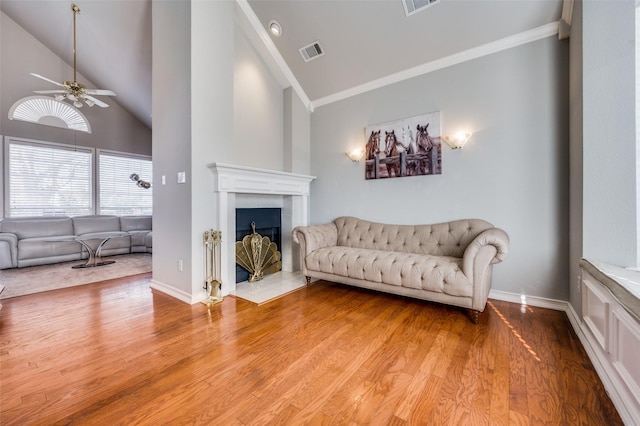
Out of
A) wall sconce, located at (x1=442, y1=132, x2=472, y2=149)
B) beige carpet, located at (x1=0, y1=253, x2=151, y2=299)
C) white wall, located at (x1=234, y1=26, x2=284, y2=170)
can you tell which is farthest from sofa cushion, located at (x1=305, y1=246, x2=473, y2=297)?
beige carpet, located at (x1=0, y1=253, x2=151, y2=299)

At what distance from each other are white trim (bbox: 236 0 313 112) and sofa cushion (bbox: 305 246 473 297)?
251cm

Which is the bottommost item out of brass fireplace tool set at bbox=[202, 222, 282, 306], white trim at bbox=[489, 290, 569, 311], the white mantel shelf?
white trim at bbox=[489, 290, 569, 311]

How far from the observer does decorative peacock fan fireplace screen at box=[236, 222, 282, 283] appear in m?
3.21

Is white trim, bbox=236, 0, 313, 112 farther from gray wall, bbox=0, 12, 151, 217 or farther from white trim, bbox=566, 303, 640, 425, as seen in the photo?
gray wall, bbox=0, 12, 151, 217

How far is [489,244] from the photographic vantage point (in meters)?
2.07

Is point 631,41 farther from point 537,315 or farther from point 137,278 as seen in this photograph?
point 137,278

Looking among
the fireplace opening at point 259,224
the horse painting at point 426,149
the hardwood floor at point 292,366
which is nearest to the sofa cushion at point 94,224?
the hardwood floor at point 292,366

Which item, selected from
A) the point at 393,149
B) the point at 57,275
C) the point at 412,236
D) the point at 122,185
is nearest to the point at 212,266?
the point at 412,236

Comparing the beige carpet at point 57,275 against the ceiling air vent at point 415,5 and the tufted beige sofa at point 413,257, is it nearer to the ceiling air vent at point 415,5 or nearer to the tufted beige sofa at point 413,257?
the tufted beige sofa at point 413,257

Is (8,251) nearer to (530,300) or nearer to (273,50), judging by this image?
(273,50)

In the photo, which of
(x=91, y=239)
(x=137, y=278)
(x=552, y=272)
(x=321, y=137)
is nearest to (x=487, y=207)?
(x=552, y=272)

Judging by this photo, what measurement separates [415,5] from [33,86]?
22.0 ft

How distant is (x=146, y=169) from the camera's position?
21.2 ft

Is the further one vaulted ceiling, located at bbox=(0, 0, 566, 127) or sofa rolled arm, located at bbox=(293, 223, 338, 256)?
sofa rolled arm, located at bbox=(293, 223, 338, 256)
